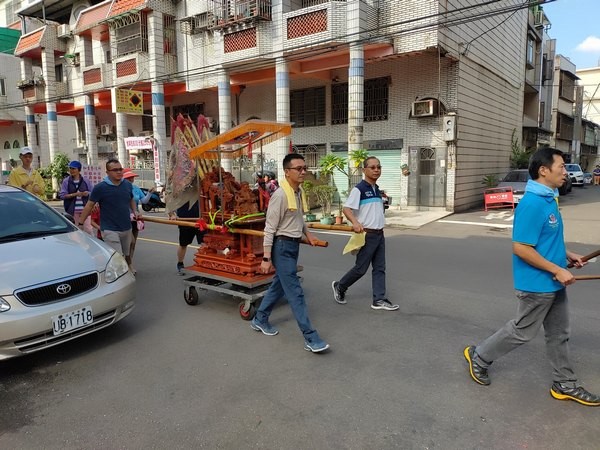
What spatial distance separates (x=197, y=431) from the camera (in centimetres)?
286

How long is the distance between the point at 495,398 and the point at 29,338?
3.53 metres

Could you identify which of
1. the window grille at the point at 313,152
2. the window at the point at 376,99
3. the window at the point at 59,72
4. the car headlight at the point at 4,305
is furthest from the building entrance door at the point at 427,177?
the window at the point at 59,72

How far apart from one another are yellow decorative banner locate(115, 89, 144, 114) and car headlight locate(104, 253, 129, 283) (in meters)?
15.8

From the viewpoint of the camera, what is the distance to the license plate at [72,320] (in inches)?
142

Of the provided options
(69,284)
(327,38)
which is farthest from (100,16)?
(69,284)

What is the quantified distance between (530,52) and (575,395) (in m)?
26.5

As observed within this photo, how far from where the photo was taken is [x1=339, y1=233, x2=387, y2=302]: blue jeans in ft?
16.5

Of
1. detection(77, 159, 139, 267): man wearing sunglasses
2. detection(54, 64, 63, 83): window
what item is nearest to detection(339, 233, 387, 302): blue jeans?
detection(77, 159, 139, 267): man wearing sunglasses

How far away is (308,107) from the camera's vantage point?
18203 mm

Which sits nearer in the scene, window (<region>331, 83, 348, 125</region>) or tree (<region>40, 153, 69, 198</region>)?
window (<region>331, 83, 348, 125</region>)

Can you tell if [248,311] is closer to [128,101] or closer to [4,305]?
[4,305]

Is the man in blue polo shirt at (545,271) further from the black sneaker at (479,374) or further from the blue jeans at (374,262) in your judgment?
the blue jeans at (374,262)

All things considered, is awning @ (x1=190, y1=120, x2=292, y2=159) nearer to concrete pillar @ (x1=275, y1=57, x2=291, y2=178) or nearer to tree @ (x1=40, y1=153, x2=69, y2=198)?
concrete pillar @ (x1=275, y1=57, x2=291, y2=178)

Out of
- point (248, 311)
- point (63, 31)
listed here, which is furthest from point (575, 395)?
point (63, 31)
